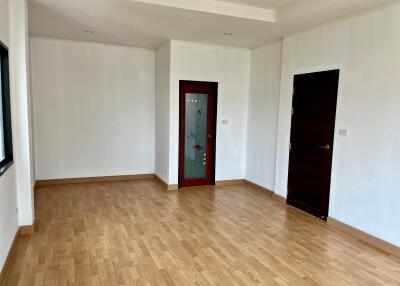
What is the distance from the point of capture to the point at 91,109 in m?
5.99

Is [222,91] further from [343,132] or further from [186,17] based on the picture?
[343,132]

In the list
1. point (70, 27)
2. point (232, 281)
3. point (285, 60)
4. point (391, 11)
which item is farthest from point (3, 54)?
point (391, 11)

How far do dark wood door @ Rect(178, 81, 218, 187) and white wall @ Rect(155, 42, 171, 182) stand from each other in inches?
10.6

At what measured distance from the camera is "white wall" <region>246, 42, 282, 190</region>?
5.38 m

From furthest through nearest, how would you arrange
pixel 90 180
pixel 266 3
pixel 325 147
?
pixel 90 180 < pixel 325 147 < pixel 266 3

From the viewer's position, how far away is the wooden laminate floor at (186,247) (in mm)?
2807

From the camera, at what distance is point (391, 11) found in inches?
133

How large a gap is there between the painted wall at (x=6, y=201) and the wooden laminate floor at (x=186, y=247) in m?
0.23

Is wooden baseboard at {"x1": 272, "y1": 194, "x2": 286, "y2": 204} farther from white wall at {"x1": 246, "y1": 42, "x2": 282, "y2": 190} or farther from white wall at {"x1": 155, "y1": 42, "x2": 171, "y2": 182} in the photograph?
white wall at {"x1": 155, "y1": 42, "x2": 171, "y2": 182}

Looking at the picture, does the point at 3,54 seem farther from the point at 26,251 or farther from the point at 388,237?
the point at 388,237

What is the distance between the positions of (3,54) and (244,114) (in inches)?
168

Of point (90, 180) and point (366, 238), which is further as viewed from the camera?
point (90, 180)

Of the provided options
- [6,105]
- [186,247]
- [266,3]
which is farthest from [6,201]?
[266,3]

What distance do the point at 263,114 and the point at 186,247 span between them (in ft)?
10.4
